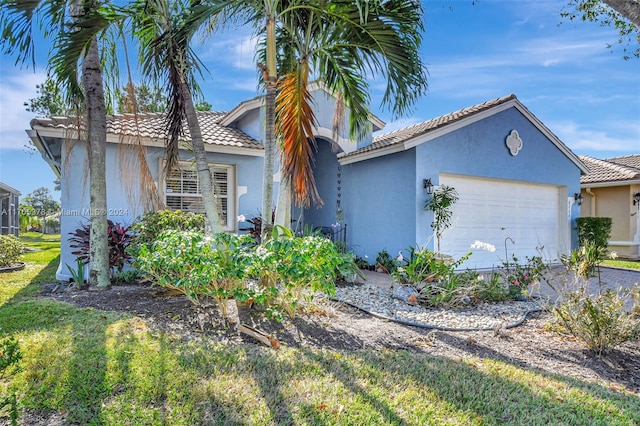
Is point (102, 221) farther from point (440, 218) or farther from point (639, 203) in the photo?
point (639, 203)

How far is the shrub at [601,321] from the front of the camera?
4672 mm

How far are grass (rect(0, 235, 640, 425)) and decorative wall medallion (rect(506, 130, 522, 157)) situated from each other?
9.55m

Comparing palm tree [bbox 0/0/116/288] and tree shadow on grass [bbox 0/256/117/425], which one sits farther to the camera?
palm tree [bbox 0/0/116/288]

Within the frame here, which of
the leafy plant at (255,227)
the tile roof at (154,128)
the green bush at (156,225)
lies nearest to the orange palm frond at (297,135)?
the tile roof at (154,128)

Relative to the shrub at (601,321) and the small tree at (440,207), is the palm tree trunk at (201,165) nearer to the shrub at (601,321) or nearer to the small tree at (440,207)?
the shrub at (601,321)

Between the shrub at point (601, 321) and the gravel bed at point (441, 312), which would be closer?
the shrub at point (601, 321)

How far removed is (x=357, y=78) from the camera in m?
7.84

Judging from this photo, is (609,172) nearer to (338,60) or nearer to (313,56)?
(338,60)

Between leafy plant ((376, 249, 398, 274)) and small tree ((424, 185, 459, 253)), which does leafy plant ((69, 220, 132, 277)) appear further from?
small tree ((424, 185, 459, 253))

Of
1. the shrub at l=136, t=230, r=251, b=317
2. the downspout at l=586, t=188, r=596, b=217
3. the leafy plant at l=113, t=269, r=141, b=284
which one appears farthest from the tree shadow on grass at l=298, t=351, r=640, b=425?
the downspout at l=586, t=188, r=596, b=217

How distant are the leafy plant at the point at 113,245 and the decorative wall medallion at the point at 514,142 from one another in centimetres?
1159

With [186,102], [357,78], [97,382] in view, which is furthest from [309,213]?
[97,382]

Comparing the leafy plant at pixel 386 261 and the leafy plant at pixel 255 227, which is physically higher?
the leafy plant at pixel 255 227

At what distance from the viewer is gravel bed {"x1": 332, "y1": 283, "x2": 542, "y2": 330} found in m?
5.92
